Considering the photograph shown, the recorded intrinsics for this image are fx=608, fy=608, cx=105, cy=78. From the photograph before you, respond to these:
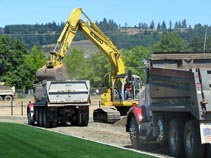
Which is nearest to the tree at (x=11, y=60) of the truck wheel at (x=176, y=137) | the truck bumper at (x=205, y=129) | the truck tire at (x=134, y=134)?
the truck tire at (x=134, y=134)

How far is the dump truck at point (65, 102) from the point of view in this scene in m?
31.5

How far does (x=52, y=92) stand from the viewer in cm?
3153

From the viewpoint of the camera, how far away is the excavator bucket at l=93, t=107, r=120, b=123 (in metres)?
34.6

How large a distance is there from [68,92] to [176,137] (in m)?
15.9

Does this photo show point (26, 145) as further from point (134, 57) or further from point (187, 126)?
point (134, 57)

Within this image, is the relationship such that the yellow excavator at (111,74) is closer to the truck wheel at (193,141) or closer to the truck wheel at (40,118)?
the truck wheel at (40,118)

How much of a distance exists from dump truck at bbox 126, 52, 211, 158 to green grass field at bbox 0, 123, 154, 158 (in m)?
1.06

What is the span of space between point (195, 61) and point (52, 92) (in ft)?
46.9

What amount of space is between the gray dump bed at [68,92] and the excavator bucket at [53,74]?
2.72m

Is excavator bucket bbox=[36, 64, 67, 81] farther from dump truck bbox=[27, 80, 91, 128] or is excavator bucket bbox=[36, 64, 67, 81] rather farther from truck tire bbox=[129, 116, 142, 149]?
truck tire bbox=[129, 116, 142, 149]

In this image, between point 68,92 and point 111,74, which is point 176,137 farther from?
point 111,74

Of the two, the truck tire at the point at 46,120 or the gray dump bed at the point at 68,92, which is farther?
the truck tire at the point at 46,120

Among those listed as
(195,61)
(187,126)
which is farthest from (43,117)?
(187,126)

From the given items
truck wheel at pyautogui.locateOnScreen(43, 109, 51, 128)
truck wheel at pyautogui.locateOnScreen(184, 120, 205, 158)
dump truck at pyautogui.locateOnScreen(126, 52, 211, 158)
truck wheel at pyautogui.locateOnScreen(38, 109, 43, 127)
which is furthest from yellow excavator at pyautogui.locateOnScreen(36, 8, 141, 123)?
truck wheel at pyautogui.locateOnScreen(184, 120, 205, 158)
